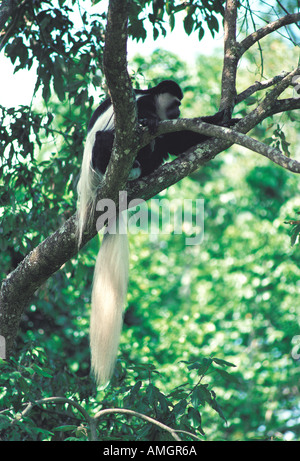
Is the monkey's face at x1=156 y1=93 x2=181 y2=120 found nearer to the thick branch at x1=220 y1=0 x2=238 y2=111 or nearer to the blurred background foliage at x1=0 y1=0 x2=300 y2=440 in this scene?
the blurred background foliage at x1=0 y1=0 x2=300 y2=440

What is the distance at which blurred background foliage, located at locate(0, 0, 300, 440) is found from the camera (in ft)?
6.89

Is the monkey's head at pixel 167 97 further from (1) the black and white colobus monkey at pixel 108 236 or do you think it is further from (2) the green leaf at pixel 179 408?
(2) the green leaf at pixel 179 408

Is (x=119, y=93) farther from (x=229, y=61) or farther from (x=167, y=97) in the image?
(x=167, y=97)

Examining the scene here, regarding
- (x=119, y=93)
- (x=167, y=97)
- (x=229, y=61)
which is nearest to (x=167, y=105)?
(x=167, y=97)

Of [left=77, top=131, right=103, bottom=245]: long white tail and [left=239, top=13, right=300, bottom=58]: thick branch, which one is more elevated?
[left=239, top=13, right=300, bottom=58]: thick branch

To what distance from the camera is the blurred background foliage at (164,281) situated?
210 cm


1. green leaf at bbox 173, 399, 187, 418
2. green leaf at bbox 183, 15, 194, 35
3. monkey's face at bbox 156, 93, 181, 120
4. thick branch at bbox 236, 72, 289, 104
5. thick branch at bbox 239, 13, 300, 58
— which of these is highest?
green leaf at bbox 183, 15, 194, 35

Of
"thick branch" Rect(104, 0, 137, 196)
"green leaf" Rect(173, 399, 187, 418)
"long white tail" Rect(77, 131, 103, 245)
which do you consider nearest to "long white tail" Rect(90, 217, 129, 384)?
"long white tail" Rect(77, 131, 103, 245)

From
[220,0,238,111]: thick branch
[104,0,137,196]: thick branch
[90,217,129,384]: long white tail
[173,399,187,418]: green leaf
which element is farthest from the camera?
[90,217,129,384]: long white tail

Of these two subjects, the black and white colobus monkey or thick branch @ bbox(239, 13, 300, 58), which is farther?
the black and white colobus monkey

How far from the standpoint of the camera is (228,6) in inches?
81.9

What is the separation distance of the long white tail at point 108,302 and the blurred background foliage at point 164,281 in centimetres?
15

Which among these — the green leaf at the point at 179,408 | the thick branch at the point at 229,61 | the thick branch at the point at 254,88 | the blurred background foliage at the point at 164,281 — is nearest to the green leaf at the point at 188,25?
the blurred background foliage at the point at 164,281
